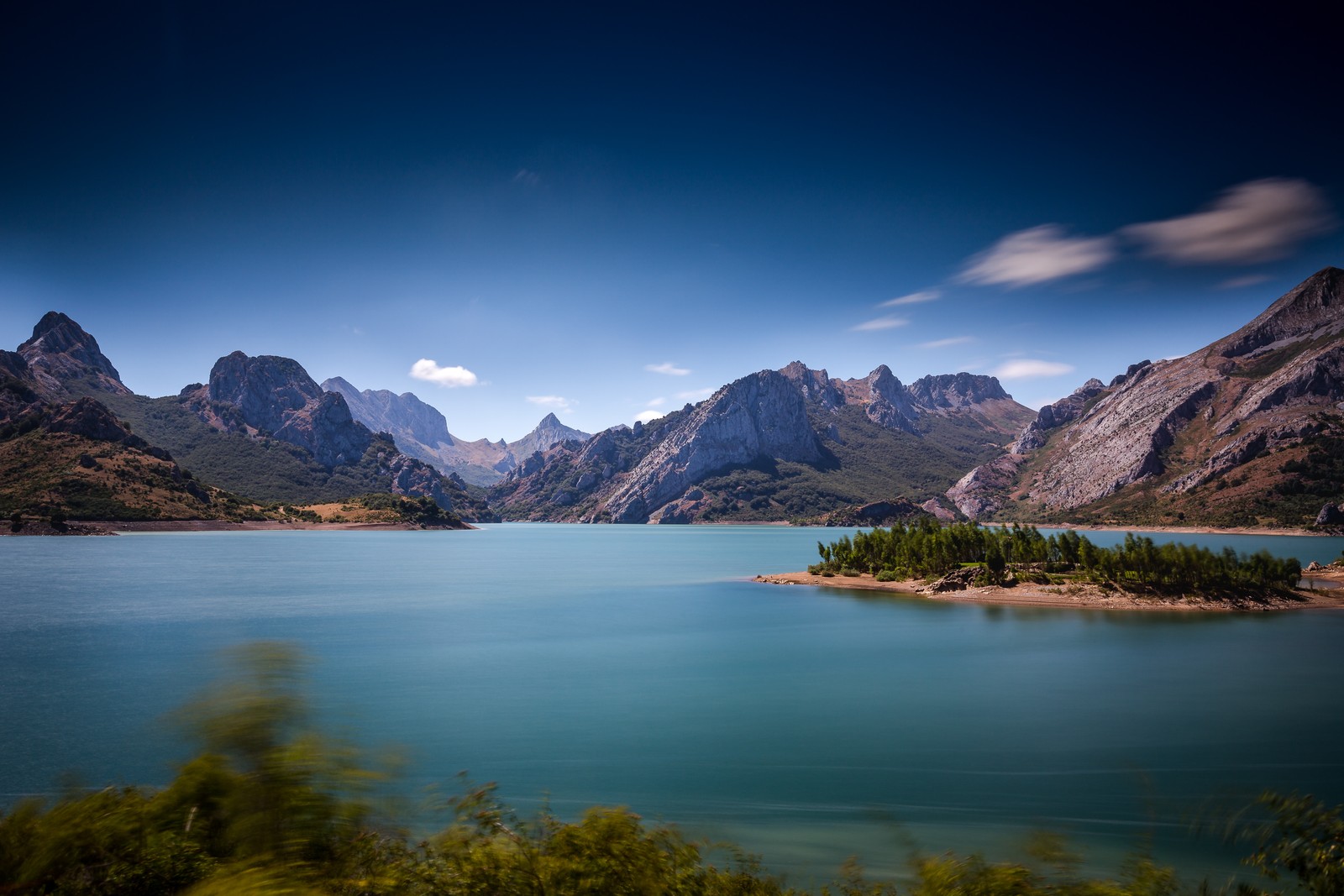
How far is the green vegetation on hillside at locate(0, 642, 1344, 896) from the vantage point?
23.1 feet

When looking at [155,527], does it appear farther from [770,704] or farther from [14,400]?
[770,704]

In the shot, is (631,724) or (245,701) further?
(631,724)

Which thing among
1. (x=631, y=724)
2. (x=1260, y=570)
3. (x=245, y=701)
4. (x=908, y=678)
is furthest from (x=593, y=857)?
(x=1260, y=570)

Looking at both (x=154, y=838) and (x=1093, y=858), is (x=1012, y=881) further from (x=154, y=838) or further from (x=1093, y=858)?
(x=1093, y=858)

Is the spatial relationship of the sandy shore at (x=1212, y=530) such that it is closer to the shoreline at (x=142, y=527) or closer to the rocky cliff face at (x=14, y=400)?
the shoreline at (x=142, y=527)

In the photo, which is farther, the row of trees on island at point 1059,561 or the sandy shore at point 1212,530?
the sandy shore at point 1212,530

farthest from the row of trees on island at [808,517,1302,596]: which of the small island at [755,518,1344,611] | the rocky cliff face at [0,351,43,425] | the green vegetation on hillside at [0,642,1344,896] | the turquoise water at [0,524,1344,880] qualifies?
the rocky cliff face at [0,351,43,425]

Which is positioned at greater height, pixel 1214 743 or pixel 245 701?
pixel 245 701

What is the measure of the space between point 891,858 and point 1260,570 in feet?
205

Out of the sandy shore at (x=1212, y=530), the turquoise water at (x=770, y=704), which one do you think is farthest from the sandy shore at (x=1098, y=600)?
the sandy shore at (x=1212, y=530)

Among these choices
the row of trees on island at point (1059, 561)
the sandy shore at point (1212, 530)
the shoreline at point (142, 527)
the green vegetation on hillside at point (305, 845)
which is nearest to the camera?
the green vegetation on hillside at point (305, 845)

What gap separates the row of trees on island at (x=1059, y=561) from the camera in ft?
192

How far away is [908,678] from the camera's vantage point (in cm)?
3472

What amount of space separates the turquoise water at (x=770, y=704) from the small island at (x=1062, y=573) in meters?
3.87
